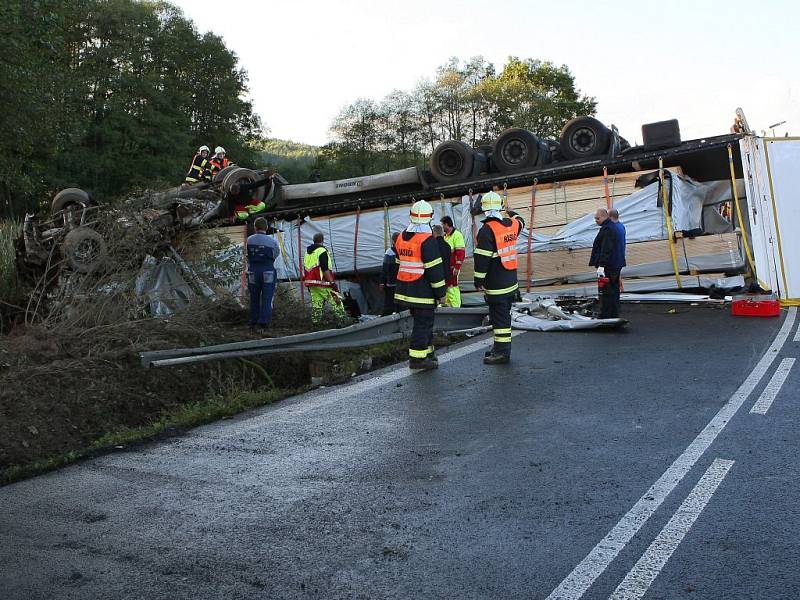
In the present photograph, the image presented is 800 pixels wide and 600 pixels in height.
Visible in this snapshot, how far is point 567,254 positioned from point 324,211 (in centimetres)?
530

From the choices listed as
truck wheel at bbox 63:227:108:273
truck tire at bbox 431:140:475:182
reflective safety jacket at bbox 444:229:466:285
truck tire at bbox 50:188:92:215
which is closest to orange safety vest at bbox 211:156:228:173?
truck tire at bbox 50:188:92:215

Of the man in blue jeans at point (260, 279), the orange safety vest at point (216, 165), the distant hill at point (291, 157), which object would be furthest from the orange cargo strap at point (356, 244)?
the distant hill at point (291, 157)

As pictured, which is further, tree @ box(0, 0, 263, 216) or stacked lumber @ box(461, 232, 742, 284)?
tree @ box(0, 0, 263, 216)

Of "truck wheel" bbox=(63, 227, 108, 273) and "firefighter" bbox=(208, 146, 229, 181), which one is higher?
"firefighter" bbox=(208, 146, 229, 181)

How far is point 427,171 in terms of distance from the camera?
54.9ft

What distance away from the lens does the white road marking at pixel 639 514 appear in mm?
3362

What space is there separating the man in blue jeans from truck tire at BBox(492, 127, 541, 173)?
6514 millimetres

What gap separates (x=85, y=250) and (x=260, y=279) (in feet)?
7.99

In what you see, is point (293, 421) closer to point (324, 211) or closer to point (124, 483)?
point (124, 483)

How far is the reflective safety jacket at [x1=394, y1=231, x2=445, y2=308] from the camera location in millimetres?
8633

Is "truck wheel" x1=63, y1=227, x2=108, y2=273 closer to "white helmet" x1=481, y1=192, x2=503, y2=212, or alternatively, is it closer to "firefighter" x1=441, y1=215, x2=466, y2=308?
"white helmet" x1=481, y1=192, x2=503, y2=212

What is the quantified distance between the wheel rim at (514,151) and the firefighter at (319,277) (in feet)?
16.0

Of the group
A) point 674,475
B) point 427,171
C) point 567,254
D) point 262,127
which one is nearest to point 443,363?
point 674,475

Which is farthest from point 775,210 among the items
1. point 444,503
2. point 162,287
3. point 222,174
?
point 444,503
